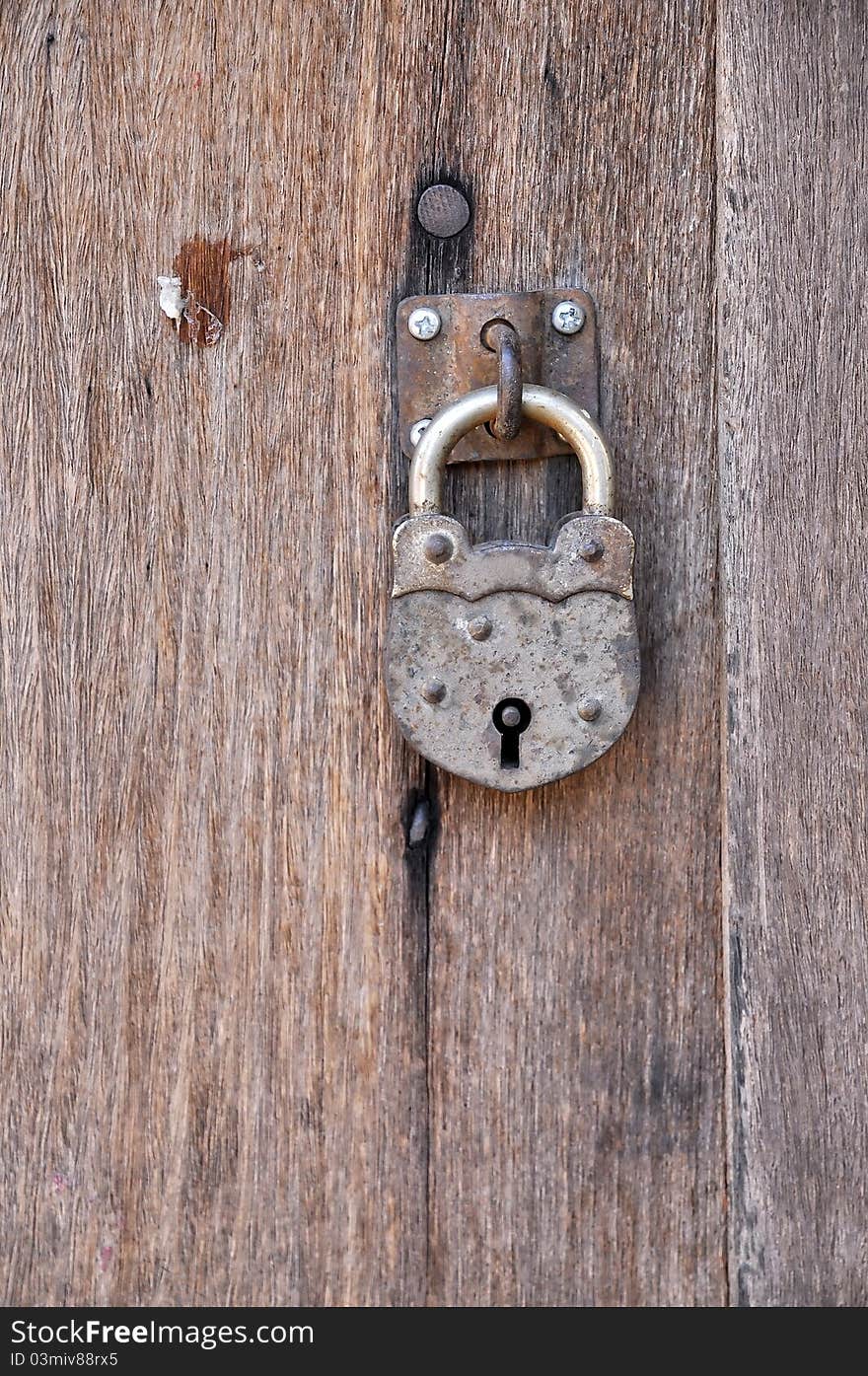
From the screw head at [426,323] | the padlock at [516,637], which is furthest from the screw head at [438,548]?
the screw head at [426,323]

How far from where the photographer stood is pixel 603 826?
0.59m

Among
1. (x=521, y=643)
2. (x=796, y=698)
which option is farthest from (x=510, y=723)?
(x=796, y=698)

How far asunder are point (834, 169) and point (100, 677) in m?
0.51

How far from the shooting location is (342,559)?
588mm

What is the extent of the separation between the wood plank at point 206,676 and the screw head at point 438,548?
6cm

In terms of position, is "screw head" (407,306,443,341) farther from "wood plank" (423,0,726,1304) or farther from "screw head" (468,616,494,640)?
"screw head" (468,616,494,640)

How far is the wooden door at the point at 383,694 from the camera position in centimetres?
56

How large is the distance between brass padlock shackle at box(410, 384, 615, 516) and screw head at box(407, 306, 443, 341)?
6 cm

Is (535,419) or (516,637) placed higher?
(535,419)

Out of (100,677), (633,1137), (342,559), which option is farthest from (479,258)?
(633,1137)

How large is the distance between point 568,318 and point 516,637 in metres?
0.18

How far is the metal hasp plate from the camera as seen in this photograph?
0.56m

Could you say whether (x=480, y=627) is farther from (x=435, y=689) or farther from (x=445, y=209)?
(x=445, y=209)

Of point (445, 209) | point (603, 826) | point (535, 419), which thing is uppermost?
point (445, 209)
